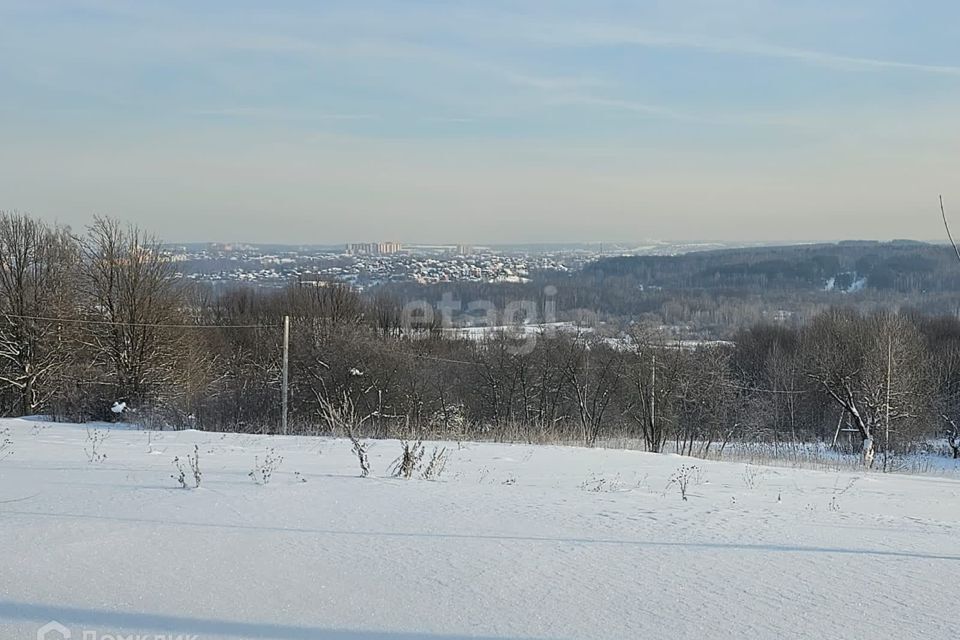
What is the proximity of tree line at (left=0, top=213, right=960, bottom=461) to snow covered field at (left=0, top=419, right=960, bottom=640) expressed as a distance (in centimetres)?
1321

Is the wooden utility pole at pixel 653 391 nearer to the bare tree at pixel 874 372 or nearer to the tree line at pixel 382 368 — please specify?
the tree line at pixel 382 368

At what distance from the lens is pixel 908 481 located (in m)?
12.6

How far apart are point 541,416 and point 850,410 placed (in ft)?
57.0

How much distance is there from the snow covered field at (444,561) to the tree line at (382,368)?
13208 mm

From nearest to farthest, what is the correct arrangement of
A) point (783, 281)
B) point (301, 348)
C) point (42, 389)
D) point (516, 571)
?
point (516, 571), point (42, 389), point (301, 348), point (783, 281)

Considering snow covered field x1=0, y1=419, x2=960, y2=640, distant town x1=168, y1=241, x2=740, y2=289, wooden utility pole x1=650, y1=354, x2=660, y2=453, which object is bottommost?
wooden utility pole x1=650, y1=354, x2=660, y2=453

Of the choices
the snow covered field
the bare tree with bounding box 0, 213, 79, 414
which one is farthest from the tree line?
the snow covered field

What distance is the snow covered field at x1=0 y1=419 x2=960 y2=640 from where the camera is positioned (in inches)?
139

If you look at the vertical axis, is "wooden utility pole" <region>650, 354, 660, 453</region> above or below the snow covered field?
below

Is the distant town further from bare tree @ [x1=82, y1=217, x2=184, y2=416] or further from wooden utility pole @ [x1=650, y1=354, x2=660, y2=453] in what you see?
wooden utility pole @ [x1=650, y1=354, x2=660, y2=453]

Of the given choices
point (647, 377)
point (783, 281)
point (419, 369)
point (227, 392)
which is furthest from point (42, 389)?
point (783, 281)

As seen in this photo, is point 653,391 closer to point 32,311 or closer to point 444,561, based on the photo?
point 32,311

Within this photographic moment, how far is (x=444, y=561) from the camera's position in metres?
4.41

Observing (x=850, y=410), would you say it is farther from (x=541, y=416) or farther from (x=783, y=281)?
(x=783, y=281)
